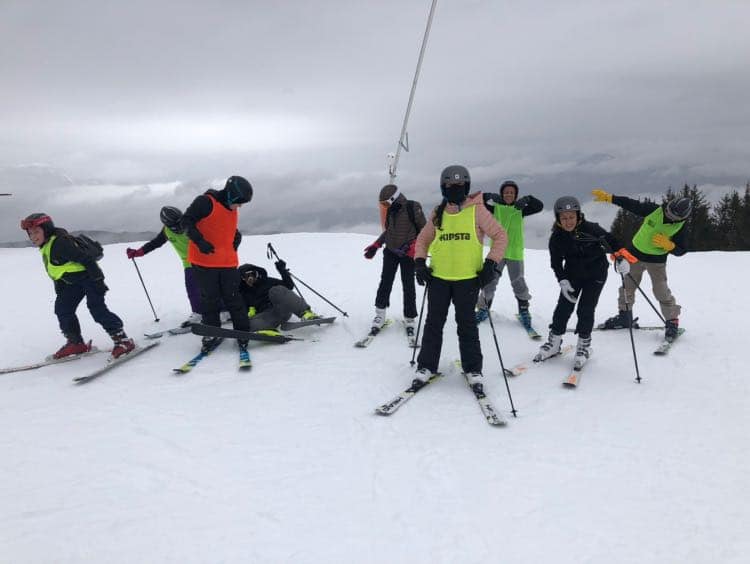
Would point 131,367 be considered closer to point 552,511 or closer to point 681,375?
point 552,511

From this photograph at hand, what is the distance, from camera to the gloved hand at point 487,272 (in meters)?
5.38

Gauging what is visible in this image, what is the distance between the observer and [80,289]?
6.94 m

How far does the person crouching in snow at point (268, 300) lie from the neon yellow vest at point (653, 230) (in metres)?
5.74

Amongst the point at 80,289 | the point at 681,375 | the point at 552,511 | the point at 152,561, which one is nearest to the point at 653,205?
the point at 681,375

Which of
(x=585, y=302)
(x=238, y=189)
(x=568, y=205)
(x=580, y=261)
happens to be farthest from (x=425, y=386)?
(x=238, y=189)

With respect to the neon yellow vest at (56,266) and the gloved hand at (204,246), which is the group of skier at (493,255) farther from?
the neon yellow vest at (56,266)

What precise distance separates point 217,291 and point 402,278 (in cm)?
298

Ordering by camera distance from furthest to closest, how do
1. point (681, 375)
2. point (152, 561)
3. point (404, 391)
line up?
point (681, 375)
point (404, 391)
point (152, 561)

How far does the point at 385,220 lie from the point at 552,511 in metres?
5.15

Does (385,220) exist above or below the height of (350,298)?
above

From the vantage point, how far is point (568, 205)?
6.00m

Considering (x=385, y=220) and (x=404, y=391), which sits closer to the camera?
(x=404, y=391)

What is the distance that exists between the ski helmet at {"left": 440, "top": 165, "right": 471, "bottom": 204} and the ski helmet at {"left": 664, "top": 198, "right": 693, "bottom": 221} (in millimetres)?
3788

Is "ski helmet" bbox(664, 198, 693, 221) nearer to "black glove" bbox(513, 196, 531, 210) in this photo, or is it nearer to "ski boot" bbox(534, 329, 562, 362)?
"black glove" bbox(513, 196, 531, 210)
